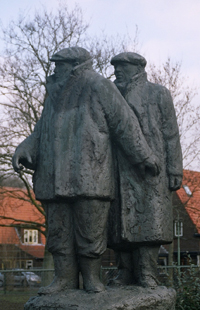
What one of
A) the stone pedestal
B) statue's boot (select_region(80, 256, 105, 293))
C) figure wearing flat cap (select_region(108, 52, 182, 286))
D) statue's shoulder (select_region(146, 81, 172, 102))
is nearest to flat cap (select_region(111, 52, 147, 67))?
figure wearing flat cap (select_region(108, 52, 182, 286))

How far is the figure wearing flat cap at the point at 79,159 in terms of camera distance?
12.9 feet

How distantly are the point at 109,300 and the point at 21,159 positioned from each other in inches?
53.0

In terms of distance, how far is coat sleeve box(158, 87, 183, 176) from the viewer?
4457 millimetres

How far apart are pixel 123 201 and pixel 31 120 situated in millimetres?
15951

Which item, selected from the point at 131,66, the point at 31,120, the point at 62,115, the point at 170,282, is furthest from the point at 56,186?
the point at 31,120

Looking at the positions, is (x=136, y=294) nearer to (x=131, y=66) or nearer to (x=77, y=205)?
(x=77, y=205)

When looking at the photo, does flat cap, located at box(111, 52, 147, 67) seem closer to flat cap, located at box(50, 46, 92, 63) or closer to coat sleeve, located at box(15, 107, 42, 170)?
flat cap, located at box(50, 46, 92, 63)

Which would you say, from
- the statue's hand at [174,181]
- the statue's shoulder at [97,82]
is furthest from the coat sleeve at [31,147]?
the statue's hand at [174,181]

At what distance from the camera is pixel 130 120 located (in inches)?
165

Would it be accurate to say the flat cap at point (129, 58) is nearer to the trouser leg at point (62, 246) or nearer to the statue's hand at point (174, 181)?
the statue's hand at point (174, 181)

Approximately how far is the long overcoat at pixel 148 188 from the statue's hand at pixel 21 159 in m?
0.76

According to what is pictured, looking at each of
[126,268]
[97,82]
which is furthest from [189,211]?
[97,82]

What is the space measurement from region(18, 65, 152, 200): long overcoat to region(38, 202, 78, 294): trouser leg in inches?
6.3

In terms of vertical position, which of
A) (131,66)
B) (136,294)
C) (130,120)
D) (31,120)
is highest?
(31,120)
